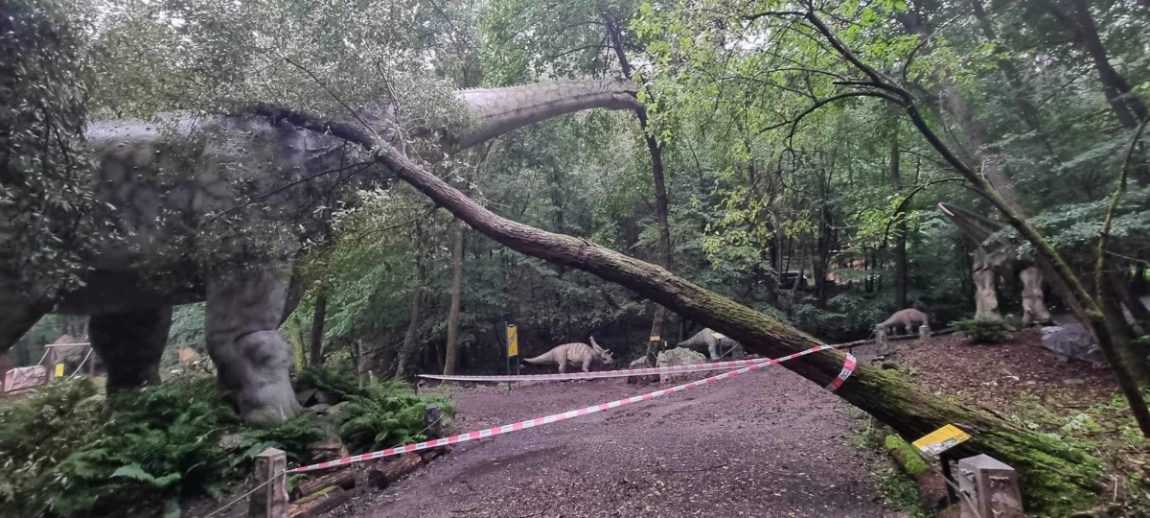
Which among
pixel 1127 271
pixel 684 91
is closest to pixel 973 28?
pixel 1127 271

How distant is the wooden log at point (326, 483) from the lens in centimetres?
400

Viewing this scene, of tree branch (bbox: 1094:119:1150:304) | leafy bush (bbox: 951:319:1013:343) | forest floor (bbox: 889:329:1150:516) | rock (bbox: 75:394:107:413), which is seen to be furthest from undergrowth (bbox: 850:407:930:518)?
rock (bbox: 75:394:107:413)

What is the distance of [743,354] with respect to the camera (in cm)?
1136

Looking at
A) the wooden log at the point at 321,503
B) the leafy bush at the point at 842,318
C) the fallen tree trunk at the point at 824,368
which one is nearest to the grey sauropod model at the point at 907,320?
the leafy bush at the point at 842,318

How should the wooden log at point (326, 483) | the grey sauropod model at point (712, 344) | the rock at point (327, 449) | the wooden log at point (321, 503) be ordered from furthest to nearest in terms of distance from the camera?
the grey sauropod model at point (712, 344), the rock at point (327, 449), the wooden log at point (326, 483), the wooden log at point (321, 503)

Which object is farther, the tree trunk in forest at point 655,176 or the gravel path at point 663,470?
the tree trunk in forest at point 655,176

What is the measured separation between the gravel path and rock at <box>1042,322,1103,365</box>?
10.0 feet

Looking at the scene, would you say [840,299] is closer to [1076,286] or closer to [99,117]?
[1076,286]

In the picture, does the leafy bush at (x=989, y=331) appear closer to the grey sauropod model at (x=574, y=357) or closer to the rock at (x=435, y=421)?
the grey sauropod model at (x=574, y=357)

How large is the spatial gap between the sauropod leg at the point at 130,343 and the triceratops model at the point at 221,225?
1.01m

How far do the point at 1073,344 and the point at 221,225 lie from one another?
960 cm

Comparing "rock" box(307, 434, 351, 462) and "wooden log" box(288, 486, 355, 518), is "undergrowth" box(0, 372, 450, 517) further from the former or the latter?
"wooden log" box(288, 486, 355, 518)

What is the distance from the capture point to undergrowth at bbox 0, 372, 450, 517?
11.4 feet

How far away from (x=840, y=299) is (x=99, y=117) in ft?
45.9
